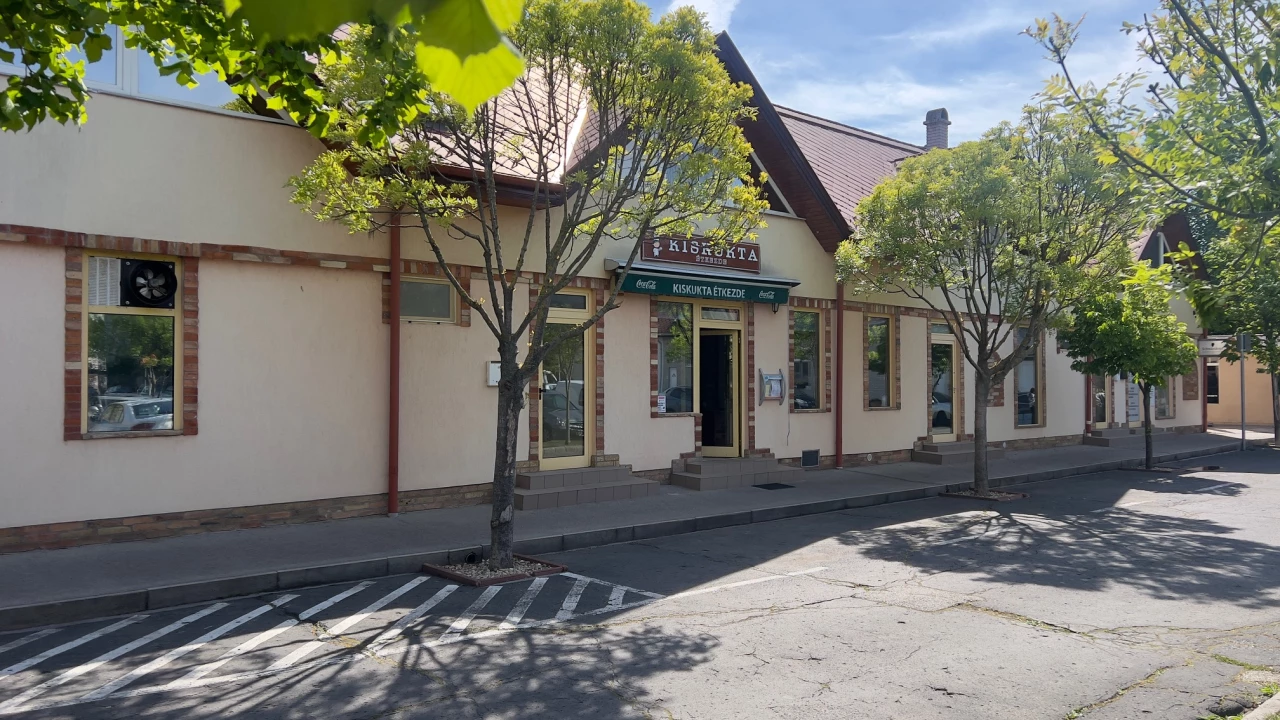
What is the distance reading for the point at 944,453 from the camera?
18234mm

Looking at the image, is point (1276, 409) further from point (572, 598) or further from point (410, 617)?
point (410, 617)

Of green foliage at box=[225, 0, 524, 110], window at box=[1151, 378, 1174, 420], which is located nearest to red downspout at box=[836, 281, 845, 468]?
window at box=[1151, 378, 1174, 420]

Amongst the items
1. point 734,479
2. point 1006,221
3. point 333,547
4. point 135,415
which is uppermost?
point 1006,221

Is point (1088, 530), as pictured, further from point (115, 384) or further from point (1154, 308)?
point (115, 384)

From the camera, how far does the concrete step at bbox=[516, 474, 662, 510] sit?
11.8m

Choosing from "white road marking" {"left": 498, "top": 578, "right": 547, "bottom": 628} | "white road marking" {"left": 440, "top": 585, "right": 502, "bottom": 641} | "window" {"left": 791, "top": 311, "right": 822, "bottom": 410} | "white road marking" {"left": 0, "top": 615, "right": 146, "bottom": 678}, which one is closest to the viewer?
"white road marking" {"left": 0, "top": 615, "right": 146, "bottom": 678}

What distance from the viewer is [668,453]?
46.7ft

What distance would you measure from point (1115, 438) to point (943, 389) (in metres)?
6.76

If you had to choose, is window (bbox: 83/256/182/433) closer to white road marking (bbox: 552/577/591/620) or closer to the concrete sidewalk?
the concrete sidewalk

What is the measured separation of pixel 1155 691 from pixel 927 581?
3.02m

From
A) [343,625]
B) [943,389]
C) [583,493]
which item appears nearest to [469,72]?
[343,625]

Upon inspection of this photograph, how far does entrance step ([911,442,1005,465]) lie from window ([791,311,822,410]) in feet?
9.79

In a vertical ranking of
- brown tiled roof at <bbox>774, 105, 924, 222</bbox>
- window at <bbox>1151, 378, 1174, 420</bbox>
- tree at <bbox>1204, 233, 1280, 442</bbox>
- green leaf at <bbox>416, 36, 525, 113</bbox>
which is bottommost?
window at <bbox>1151, 378, 1174, 420</bbox>

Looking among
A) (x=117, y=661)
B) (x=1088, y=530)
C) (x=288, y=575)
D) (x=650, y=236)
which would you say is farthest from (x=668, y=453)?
(x=117, y=661)
